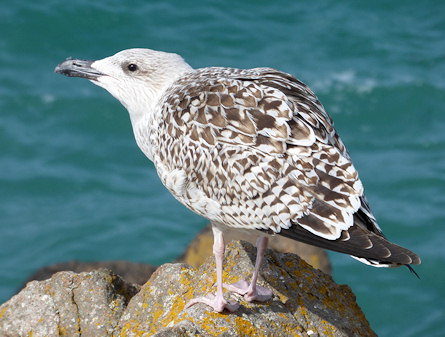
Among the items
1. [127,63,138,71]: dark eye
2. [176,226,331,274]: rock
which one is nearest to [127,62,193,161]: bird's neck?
[127,63,138,71]: dark eye

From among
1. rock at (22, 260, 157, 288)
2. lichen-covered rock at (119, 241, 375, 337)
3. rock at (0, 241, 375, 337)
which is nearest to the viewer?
lichen-covered rock at (119, 241, 375, 337)

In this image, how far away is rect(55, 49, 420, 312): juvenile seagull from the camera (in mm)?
6398

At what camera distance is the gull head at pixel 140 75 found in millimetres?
7852

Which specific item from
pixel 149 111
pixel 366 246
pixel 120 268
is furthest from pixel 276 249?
pixel 366 246

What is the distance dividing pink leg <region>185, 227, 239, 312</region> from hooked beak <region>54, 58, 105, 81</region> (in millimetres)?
1971

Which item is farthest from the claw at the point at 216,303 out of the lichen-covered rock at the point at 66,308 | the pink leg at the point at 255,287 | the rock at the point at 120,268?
the rock at the point at 120,268

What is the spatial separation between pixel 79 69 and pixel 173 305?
2.50 m

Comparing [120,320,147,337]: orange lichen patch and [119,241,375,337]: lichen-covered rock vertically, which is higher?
[119,241,375,337]: lichen-covered rock

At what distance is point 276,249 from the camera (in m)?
11.5

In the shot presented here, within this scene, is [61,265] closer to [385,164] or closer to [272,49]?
[385,164]

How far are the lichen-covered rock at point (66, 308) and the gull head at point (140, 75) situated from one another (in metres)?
1.66

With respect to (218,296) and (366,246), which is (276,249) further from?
(366,246)

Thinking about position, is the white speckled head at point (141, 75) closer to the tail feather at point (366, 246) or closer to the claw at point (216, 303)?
the claw at point (216, 303)

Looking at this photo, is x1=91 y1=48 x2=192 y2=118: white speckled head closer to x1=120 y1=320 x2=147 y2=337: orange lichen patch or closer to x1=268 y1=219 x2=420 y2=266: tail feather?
x1=120 y1=320 x2=147 y2=337: orange lichen patch
